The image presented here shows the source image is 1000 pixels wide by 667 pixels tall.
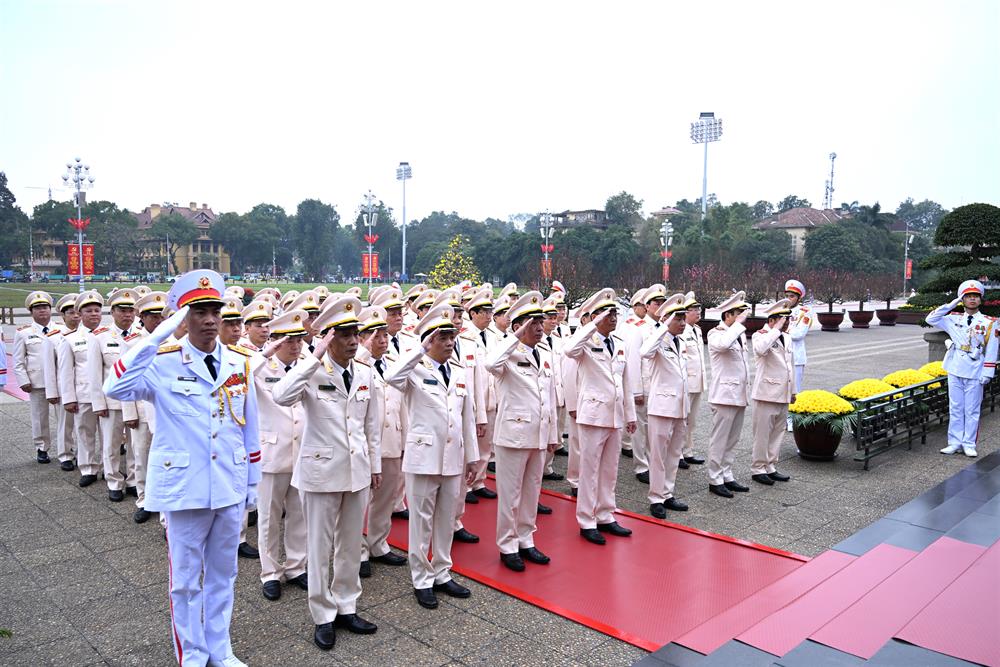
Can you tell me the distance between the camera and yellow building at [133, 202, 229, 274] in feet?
201

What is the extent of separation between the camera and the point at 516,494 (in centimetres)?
536

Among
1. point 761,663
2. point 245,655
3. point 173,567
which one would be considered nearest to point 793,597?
point 761,663

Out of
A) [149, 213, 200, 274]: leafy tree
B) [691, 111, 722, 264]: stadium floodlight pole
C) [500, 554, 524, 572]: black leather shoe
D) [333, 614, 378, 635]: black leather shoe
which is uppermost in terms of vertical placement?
[691, 111, 722, 264]: stadium floodlight pole

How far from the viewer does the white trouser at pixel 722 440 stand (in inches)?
283

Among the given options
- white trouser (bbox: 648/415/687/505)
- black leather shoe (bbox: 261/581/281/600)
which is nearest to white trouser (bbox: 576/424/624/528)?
white trouser (bbox: 648/415/687/505)

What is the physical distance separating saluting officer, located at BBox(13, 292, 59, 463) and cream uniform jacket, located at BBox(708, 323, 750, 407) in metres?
7.34

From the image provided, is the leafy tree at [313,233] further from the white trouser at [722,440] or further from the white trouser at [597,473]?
the white trouser at [597,473]

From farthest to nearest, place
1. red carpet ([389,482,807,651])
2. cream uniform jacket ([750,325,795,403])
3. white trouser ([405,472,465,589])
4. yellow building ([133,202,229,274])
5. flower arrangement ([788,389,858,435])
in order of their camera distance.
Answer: yellow building ([133,202,229,274]) → flower arrangement ([788,389,858,435]) → cream uniform jacket ([750,325,795,403]) → white trouser ([405,472,465,589]) → red carpet ([389,482,807,651])

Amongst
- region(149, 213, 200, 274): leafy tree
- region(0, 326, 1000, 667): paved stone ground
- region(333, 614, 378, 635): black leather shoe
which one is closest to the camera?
region(0, 326, 1000, 667): paved stone ground

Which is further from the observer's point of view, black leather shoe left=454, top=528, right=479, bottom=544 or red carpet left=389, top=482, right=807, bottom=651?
black leather shoe left=454, top=528, right=479, bottom=544

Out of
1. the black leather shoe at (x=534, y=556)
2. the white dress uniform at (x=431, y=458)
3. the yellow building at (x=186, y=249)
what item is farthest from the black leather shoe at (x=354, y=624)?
the yellow building at (x=186, y=249)

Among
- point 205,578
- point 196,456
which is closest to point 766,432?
point 205,578

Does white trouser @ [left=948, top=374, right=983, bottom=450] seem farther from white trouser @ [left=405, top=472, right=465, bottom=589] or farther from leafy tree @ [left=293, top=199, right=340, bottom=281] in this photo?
leafy tree @ [left=293, top=199, right=340, bottom=281]

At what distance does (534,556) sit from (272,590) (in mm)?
1887
